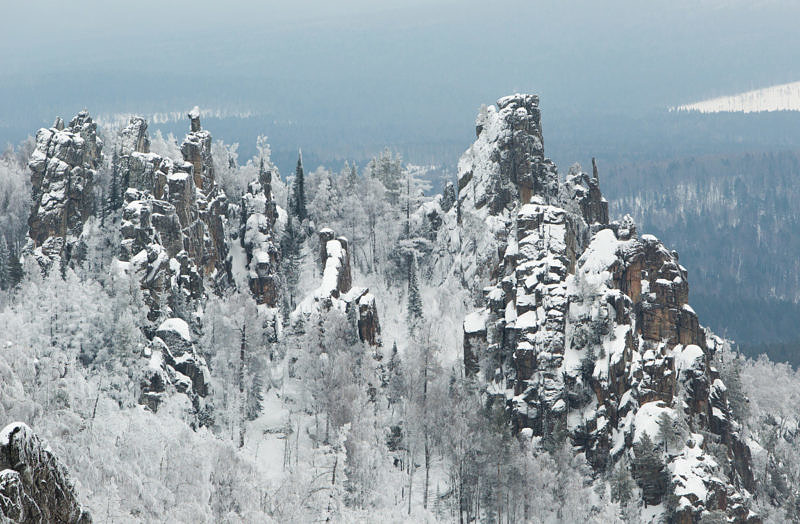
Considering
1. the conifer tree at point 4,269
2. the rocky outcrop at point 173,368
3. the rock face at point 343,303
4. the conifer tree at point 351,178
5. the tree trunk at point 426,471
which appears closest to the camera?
the tree trunk at point 426,471

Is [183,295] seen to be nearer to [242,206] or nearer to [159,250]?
[159,250]

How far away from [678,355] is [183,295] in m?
59.3

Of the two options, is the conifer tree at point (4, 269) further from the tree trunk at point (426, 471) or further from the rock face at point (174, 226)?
the tree trunk at point (426, 471)

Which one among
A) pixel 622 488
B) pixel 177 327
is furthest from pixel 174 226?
pixel 622 488

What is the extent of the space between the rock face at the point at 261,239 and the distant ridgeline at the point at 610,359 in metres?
27.6

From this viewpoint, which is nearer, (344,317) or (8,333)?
(8,333)

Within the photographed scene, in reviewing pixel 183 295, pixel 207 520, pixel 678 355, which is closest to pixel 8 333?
pixel 183 295

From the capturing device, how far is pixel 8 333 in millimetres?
79438

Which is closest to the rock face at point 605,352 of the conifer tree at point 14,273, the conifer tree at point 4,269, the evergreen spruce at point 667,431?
the evergreen spruce at point 667,431

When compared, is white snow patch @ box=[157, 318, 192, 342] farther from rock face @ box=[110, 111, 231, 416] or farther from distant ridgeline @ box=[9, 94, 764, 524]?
distant ridgeline @ box=[9, 94, 764, 524]

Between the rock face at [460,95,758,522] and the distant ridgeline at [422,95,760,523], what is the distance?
5.0 inches

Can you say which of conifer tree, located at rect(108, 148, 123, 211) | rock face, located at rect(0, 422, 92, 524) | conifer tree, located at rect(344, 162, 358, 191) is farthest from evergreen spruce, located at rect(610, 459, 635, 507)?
conifer tree, located at rect(108, 148, 123, 211)

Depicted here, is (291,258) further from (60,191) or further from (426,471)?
(426,471)

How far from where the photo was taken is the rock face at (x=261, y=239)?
122 metres
